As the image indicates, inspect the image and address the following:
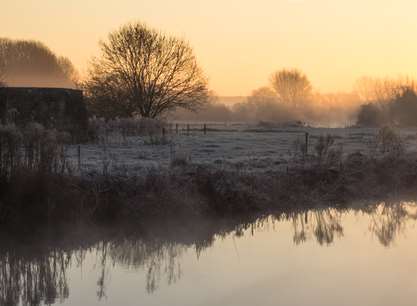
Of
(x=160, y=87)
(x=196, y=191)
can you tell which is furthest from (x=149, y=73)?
(x=196, y=191)

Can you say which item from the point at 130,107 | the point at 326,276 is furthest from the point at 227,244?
the point at 130,107

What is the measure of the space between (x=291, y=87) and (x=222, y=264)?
275 ft

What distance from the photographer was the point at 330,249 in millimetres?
12359

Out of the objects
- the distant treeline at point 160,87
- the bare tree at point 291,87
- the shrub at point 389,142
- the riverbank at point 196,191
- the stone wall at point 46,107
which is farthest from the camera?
the bare tree at point 291,87

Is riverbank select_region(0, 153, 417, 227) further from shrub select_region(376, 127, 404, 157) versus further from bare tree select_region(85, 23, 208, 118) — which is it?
bare tree select_region(85, 23, 208, 118)

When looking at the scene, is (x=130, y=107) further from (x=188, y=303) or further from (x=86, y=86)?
(x=188, y=303)

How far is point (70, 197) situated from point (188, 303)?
18.2ft

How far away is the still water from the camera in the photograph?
9031mm

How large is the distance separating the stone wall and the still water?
11.5 m

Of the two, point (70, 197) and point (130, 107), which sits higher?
point (130, 107)

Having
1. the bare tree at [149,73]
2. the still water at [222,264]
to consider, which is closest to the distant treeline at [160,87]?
the bare tree at [149,73]

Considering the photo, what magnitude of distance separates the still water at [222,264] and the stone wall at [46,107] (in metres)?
11.5

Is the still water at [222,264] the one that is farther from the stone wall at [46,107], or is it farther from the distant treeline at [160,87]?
the distant treeline at [160,87]

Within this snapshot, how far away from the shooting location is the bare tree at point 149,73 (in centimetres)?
4091
